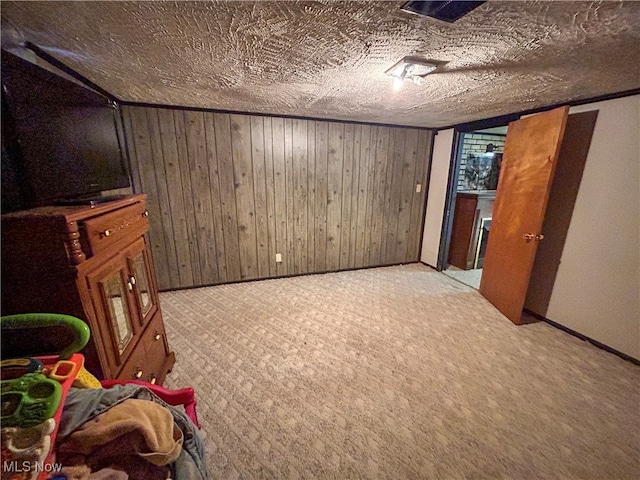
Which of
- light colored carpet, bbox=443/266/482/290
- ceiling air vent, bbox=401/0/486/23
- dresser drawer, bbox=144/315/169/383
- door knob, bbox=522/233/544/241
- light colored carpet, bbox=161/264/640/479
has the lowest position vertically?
light colored carpet, bbox=443/266/482/290

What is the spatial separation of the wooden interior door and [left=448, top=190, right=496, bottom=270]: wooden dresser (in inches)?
36.8

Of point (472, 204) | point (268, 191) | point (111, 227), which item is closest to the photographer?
point (111, 227)

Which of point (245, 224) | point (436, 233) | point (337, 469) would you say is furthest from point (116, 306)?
point (436, 233)

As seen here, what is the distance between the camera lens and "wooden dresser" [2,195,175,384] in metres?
0.86

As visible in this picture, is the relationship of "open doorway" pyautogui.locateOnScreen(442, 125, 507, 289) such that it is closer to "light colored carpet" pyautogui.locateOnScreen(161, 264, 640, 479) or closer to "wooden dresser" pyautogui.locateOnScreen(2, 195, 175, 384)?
"light colored carpet" pyautogui.locateOnScreen(161, 264, 640, 479)

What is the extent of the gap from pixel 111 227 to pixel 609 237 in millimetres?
3289

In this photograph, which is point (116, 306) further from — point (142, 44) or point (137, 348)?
point (142, 44)

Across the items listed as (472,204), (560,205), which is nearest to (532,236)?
(560,205)

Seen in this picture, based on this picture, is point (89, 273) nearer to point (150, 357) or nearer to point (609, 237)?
point (150, 357)

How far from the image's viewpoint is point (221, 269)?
3.11m

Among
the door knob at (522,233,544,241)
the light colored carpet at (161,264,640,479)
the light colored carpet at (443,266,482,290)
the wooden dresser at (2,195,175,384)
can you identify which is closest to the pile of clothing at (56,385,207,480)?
the wooden dresser at (2,195,175,384)

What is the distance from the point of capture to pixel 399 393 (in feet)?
5.33

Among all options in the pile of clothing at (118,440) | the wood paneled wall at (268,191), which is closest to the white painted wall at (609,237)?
the wood paneled wall at (268,191)

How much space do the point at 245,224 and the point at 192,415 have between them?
2237 mm
